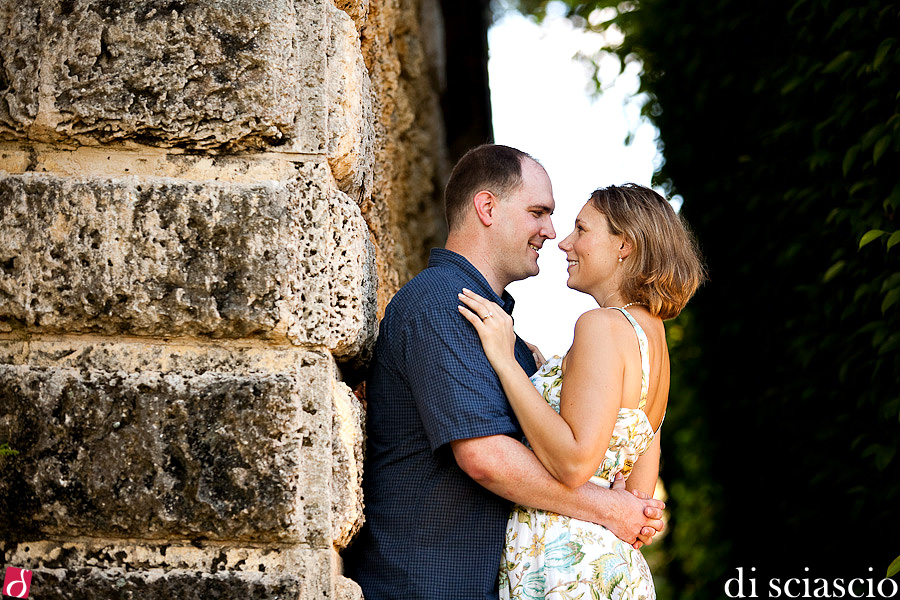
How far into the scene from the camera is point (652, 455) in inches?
109

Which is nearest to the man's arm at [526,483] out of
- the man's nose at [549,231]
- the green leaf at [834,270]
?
the man's nose at [549,231]

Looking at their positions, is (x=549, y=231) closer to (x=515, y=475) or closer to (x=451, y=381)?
(x=451, y=381)

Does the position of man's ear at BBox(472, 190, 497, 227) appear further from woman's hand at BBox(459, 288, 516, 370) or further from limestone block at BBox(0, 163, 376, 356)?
limestone block at BBox(0, 163, 376, 356)

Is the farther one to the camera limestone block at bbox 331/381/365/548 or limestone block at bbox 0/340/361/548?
limestone block at bbox 331/381/365/548

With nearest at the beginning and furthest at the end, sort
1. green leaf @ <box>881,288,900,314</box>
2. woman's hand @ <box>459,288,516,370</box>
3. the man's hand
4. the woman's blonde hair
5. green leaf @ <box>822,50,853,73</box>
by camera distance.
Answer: woman's hand @ <box>459,288,516,370</box> < the man's hand < the woman's blonde hair < green leaf @ <box>881,288,900,314</box> < green leaf @ <box>822,50,853,73</box>

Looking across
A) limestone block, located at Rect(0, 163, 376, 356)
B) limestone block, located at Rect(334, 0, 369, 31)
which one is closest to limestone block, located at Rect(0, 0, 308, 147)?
limestone block, located at Rect(0, 163, 376, 356)

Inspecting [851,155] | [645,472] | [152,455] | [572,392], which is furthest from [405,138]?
[152,455]

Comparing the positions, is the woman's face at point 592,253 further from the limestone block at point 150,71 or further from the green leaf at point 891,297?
the green leaf at point 891,297

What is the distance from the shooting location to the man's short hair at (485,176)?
2.89 meters

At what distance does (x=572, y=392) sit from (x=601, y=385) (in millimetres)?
74

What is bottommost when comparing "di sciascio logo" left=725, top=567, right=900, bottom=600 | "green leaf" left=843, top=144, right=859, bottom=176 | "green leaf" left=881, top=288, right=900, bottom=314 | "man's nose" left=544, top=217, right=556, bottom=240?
"di sciascio logo" left=725, top=567, right=900, bottom=600

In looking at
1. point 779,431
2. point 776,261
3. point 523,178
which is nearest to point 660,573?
point 779,431

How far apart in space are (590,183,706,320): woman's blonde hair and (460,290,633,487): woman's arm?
0.21 metres

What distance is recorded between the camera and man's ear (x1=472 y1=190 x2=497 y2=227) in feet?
9.36
